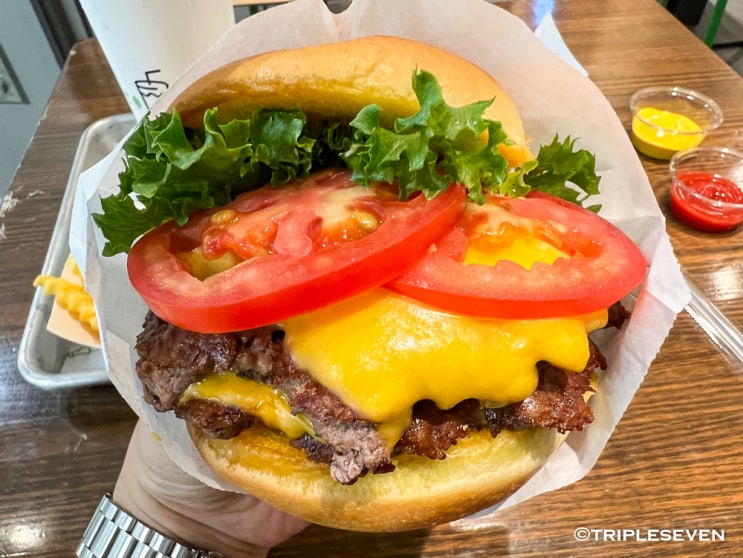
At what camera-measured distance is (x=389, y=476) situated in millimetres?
976

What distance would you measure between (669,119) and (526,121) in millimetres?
1360

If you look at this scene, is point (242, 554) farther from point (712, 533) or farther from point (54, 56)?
point (54, 56)

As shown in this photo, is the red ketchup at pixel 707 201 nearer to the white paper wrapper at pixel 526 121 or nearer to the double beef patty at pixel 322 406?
the white paper wrapper at pixel 526 121

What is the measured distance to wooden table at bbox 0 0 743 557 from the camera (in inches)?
50.8

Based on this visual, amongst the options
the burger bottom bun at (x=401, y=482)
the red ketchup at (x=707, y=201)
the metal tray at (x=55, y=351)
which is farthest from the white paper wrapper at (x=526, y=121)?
the red ketchup at (x=707, y=201)

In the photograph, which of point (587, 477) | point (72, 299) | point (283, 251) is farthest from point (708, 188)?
point (72, 299)

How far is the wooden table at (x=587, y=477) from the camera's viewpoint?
50.8 inches

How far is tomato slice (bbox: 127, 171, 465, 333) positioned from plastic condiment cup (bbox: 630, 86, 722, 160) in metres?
1.66

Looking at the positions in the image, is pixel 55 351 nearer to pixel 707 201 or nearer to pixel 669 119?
pixel 707 201

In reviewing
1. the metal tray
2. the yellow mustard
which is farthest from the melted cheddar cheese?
the yellow mustard

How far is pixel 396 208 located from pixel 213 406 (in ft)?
1.50

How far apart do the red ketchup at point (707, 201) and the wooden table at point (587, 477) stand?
41 mm
